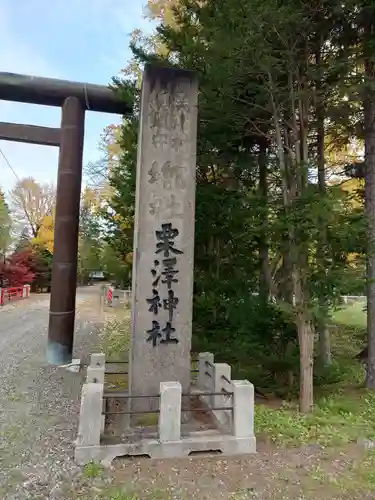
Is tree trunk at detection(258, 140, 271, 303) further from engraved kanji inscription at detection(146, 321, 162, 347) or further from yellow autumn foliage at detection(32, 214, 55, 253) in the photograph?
yellow autumn foliage at detection(32, 214, 55, 253)

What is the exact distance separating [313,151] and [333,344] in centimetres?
578

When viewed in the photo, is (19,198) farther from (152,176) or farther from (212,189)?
(152,176)

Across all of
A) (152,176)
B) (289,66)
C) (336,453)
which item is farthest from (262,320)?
(289,66)

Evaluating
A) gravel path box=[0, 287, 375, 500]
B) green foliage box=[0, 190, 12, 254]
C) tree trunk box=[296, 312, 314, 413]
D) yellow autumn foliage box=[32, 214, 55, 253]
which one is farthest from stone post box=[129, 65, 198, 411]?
yellow autumn foliage box=[32, 214, 55, 253]

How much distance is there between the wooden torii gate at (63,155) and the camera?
7.96 m

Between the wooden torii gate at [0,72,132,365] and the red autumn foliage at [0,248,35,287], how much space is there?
1425cm

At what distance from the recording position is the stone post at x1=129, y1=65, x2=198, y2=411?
4770 millimetres

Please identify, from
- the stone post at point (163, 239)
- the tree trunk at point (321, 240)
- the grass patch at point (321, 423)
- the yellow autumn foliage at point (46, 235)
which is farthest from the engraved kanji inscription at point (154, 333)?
the yellow autumn foliage at point (46, 235)

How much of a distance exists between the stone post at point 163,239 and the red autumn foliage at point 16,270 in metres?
18.2

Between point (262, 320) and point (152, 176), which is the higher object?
point (152, 176)

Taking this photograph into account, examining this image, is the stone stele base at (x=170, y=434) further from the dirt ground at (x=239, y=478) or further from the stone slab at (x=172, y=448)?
the dirt ground at (x=239, y=478)

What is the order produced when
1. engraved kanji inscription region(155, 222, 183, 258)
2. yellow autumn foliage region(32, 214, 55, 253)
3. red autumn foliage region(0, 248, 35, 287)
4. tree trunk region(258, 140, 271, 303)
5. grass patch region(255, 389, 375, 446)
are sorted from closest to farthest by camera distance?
grass patch region(255, 389, 375, 446) < engraved kanji inscription region(155, 222, 183, 258) < tree trunk region(258, 140, 271, 303) < red autumn foliage region(0, 248, 35, 287) < yellow autumn foliage region(32, 214, 55, 253)

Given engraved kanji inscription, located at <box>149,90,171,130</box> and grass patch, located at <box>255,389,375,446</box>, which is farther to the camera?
engraved kanji inscription, located at <box>149,90,171,130</box>

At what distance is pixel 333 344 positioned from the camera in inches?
437
